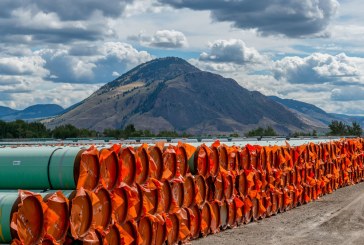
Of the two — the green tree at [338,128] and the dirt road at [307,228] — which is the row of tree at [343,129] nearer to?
the green tree at [338,128]

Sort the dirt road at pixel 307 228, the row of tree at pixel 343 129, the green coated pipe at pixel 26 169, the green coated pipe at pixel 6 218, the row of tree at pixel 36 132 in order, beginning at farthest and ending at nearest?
the row of tree at pixel 343 129 → the row of tree at pixel 36 132 → the dirt road at pixel 307 228 → the green coated pipe at pixel 26 169 → the green coated pipe at pixel 6 218

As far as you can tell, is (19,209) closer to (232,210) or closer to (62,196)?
(62,196)

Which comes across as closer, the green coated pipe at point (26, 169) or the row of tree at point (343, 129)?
the green coated pipe at point (26, 169)

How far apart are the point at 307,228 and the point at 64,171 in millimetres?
10378

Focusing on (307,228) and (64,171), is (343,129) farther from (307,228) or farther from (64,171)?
(64,171)

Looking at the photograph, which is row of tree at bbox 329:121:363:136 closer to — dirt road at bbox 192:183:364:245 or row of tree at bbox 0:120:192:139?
row of tree at bbox 0:120:192:139

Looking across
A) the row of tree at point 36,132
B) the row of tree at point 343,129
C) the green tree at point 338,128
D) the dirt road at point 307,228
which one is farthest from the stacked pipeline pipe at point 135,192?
the green tree at point 338,128

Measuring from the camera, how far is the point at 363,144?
139 ft

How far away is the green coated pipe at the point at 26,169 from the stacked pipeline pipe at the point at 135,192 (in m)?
0.02

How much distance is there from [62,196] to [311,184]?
1937 centimetres

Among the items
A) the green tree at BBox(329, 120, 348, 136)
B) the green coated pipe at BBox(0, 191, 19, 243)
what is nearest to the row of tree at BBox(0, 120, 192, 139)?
the green tree at BBox(329, 120, 348, 136)

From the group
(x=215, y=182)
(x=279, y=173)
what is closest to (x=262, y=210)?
(x=279, y=173)

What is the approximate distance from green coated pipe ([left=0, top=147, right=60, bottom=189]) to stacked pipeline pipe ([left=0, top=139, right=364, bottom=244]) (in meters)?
0.02

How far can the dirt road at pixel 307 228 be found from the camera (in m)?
17.8
